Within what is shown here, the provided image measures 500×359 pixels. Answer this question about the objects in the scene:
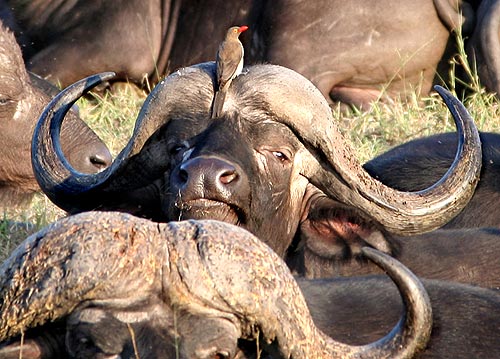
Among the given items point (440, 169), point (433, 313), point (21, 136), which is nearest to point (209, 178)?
point (433, 313)

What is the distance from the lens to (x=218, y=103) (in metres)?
5.56

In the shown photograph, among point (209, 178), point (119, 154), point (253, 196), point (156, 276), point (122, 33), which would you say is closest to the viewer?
point (156, 276)

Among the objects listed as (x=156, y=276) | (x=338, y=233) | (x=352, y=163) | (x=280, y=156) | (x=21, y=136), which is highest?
(x=156, y=276)

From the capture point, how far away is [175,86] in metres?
5.65

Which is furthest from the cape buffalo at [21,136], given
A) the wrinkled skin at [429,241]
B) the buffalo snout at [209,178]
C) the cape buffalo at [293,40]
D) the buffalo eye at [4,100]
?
the buffalo snout at [209,178]

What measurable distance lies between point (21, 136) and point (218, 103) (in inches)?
107

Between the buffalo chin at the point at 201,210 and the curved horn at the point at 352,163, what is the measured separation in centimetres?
51

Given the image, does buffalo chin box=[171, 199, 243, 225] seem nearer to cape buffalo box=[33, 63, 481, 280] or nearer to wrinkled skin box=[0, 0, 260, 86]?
cape buffalo box=[33, 63, 481, 280]

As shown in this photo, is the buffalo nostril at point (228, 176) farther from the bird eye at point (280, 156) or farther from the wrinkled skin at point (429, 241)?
the wrinkled skin at point (429, 241)

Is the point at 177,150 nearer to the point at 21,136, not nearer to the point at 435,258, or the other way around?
the point at 435,258

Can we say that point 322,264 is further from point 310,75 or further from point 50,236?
point 310,75

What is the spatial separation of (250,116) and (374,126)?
3.55 meters

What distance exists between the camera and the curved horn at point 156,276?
11.7 ft

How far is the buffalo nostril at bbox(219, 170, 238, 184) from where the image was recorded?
17.2 feet
